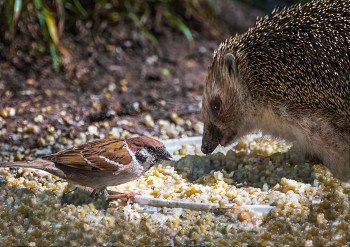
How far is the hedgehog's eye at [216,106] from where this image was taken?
333 cm

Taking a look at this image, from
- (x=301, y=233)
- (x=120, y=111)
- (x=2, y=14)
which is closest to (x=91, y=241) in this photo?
(x=301, y=233)

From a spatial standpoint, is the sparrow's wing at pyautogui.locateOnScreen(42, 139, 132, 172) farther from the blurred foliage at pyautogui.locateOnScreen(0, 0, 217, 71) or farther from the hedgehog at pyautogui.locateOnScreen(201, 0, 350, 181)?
the blurred foliage at pyautogui.locateOnScreen(0, 0, 217, 71)

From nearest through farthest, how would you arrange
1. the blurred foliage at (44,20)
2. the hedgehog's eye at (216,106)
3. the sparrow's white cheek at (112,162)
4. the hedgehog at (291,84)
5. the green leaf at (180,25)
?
the sparrow's white cheek at (112,162) → the hedgehog at (291,84) → the hedgehog's eye at (216,106) → the blurred foliage at (44,20) → the green leaf at (180,25)

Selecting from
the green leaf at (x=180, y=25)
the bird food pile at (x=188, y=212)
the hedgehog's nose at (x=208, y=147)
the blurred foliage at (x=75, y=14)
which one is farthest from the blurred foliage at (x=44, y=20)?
the hedgehog's nose at (x=208, y=147)

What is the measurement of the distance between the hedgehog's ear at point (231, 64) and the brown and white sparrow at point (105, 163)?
1.00 meters

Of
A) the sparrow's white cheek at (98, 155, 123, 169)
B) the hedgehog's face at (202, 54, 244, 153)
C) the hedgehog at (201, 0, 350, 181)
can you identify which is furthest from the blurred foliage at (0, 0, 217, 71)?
the sparrow's white cheek at (98, 155, 123, 169)

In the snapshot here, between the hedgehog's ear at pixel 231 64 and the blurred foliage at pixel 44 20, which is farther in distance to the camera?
the blurred foliage at pixel 44 20

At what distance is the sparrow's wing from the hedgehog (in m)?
0.97

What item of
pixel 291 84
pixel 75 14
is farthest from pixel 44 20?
pixel 291 84

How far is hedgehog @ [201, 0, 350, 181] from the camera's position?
2701 millimetres

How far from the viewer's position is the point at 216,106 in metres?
3.34

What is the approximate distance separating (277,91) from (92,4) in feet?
A: 12.6

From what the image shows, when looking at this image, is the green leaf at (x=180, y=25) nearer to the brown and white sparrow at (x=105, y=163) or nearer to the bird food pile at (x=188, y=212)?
the bird food pile at (x=188, y=212)

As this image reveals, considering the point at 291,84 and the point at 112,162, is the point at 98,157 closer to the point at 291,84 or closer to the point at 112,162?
the point at 112,162
